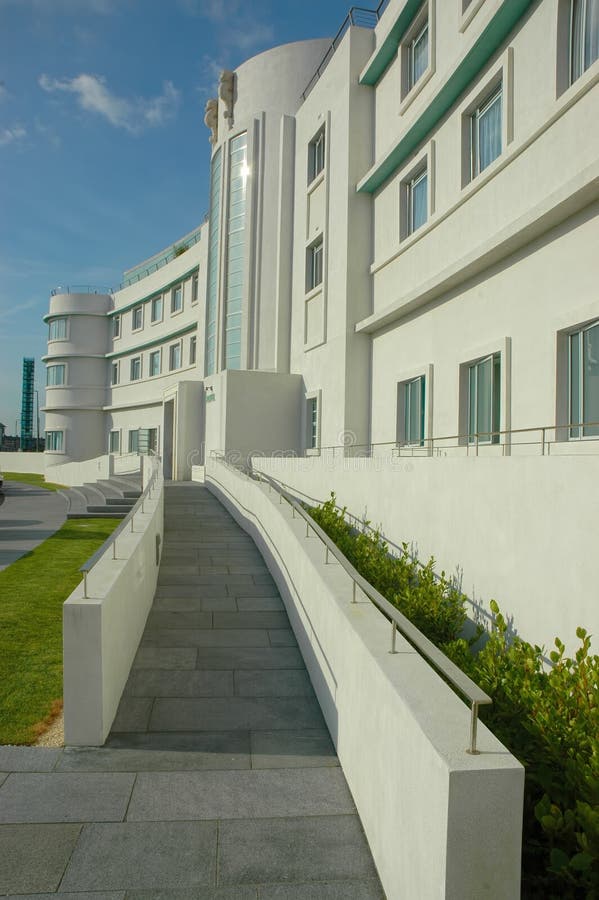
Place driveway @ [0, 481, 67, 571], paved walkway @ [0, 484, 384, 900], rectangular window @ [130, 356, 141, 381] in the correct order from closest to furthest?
paved walkway @ [0, 484, 384, 900] → driveway @ [0, 481, 67, 571] → rectangular window @ [130, 356, 141, 381]

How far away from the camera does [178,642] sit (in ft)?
26.9

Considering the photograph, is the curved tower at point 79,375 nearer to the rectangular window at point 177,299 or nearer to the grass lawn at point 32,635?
the rectangular window at point 177,299

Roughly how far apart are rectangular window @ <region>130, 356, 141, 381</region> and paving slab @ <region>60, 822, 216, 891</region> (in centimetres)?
3907

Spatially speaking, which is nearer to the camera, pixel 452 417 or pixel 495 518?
pixel 495 518

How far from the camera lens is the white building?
732cm

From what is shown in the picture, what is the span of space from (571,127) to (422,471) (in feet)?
16.1

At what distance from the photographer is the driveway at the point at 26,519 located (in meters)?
15.0

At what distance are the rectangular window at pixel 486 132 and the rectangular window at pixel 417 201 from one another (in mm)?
2043

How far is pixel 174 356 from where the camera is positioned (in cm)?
3681

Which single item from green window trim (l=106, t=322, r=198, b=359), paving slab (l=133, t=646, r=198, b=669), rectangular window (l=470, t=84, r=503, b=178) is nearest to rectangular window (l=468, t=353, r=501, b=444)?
rectangular window (l=470, t=84, r=503, b=178)

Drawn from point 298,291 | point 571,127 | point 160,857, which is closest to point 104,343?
point 298,291

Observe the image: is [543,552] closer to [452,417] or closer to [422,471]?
[422,471]

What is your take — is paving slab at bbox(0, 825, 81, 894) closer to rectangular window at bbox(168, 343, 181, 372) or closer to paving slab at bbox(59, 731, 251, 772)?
paving slab at bbox(59, 731, 251, 772)

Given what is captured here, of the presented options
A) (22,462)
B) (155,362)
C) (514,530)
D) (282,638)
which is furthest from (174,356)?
(514,530)
